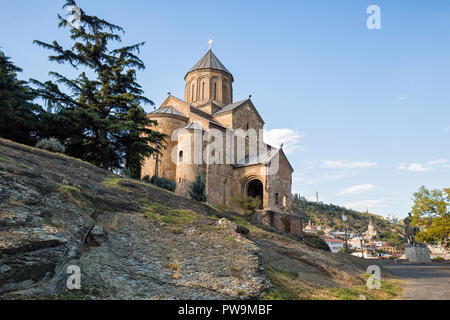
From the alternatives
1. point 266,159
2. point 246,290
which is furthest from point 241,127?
point 246,290

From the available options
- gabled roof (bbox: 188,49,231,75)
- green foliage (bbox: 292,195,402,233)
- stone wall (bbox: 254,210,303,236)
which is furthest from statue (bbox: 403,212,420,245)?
green foliage (bbox: 292,195,402,233)

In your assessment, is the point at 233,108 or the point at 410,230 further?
the point at 233,108

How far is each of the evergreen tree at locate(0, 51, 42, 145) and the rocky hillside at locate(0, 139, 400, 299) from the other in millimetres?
6766

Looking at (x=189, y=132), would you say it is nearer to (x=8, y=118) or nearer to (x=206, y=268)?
(x=8, y=118)

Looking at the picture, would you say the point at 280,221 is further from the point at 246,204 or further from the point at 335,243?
the point at 335,243

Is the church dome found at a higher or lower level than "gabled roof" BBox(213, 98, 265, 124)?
higher

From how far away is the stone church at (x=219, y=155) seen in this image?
21531mm

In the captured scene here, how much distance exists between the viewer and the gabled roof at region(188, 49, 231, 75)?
28.4 m

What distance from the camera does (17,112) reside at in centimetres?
1441

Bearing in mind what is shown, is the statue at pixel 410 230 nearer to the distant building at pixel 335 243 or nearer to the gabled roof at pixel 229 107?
the gabled roof at pixel 229 107

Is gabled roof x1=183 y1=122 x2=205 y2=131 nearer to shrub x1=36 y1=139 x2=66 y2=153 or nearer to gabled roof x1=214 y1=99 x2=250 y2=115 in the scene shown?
gabled roof x1=214 y1=99 x2=250 y2=115

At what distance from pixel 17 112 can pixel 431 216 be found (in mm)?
25177

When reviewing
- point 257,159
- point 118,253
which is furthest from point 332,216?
point 118,253

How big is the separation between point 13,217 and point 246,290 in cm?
426
